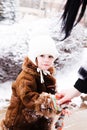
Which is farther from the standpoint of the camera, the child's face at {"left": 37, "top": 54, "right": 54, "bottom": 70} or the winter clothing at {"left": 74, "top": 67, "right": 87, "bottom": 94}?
the child's face at {"left": 37, "top": 54, "right": 54, "bottom": 70}

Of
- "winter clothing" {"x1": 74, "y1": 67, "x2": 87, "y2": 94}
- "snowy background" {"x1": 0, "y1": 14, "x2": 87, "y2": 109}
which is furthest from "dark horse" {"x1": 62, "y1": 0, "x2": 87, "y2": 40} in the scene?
"snowy background" {"x1": 0, "y1": 14, "x2": 87, "y2": 109}

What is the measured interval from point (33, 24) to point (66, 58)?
33 centimetres

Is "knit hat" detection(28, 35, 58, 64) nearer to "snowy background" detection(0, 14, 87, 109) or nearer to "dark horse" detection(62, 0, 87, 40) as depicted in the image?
"snowy background" detection(0, 14, 87, 109)

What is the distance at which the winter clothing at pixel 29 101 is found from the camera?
4.77ft

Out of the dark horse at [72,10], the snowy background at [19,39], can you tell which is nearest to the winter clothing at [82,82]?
the dark horse at [72,10]

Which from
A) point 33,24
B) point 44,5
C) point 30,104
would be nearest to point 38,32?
point 33,24

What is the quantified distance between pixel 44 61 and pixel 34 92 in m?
0.17

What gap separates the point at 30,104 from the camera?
1.47 meters

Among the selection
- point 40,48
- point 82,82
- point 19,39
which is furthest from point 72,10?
point 19,39

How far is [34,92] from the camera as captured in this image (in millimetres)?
1468

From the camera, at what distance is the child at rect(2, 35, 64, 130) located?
1.46 m

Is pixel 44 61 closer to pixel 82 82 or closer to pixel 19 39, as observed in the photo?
pixel 19 39

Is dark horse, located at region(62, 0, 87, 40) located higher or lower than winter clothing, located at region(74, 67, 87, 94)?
higher

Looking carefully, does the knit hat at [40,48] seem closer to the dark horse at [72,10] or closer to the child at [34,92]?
the child at [34,92]
